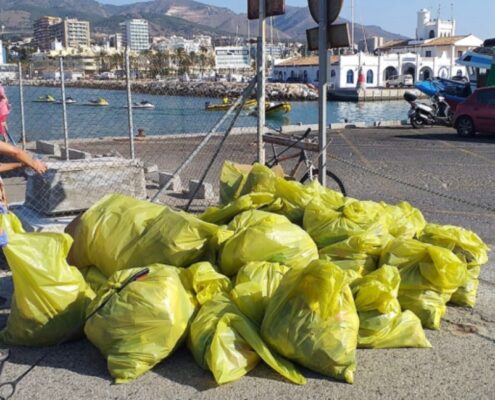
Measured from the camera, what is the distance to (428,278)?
423cm

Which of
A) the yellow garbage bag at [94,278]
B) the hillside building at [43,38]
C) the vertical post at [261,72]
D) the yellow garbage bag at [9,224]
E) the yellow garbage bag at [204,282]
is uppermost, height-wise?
the hillside building at [43,38]

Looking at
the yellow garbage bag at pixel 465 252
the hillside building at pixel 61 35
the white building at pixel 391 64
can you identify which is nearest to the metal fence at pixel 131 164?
the yellow garbage bag at pixel 465 252

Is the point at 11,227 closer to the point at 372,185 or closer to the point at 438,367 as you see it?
the point at 438,367

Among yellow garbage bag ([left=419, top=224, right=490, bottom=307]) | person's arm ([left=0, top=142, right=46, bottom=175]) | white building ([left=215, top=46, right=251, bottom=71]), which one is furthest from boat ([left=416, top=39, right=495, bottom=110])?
person's arm ([left=0, top=142, right=46, bottom=175])

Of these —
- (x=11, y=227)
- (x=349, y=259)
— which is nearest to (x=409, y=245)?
(x=349, y=259)

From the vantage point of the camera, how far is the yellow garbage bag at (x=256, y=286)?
12.5ft

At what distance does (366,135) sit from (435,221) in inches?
464

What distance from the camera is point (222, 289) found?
4.00 metres

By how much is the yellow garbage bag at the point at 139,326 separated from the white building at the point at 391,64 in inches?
3064

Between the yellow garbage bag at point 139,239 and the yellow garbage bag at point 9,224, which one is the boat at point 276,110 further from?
the yellow garbage bag at point 9,224

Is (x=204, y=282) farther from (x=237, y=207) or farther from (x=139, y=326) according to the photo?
(x=237, y=207)

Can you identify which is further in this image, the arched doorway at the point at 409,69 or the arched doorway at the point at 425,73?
the arched doorway at the point at 425,73

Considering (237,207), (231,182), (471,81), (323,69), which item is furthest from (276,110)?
(237,207)

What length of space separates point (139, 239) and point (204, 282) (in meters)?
0.65
